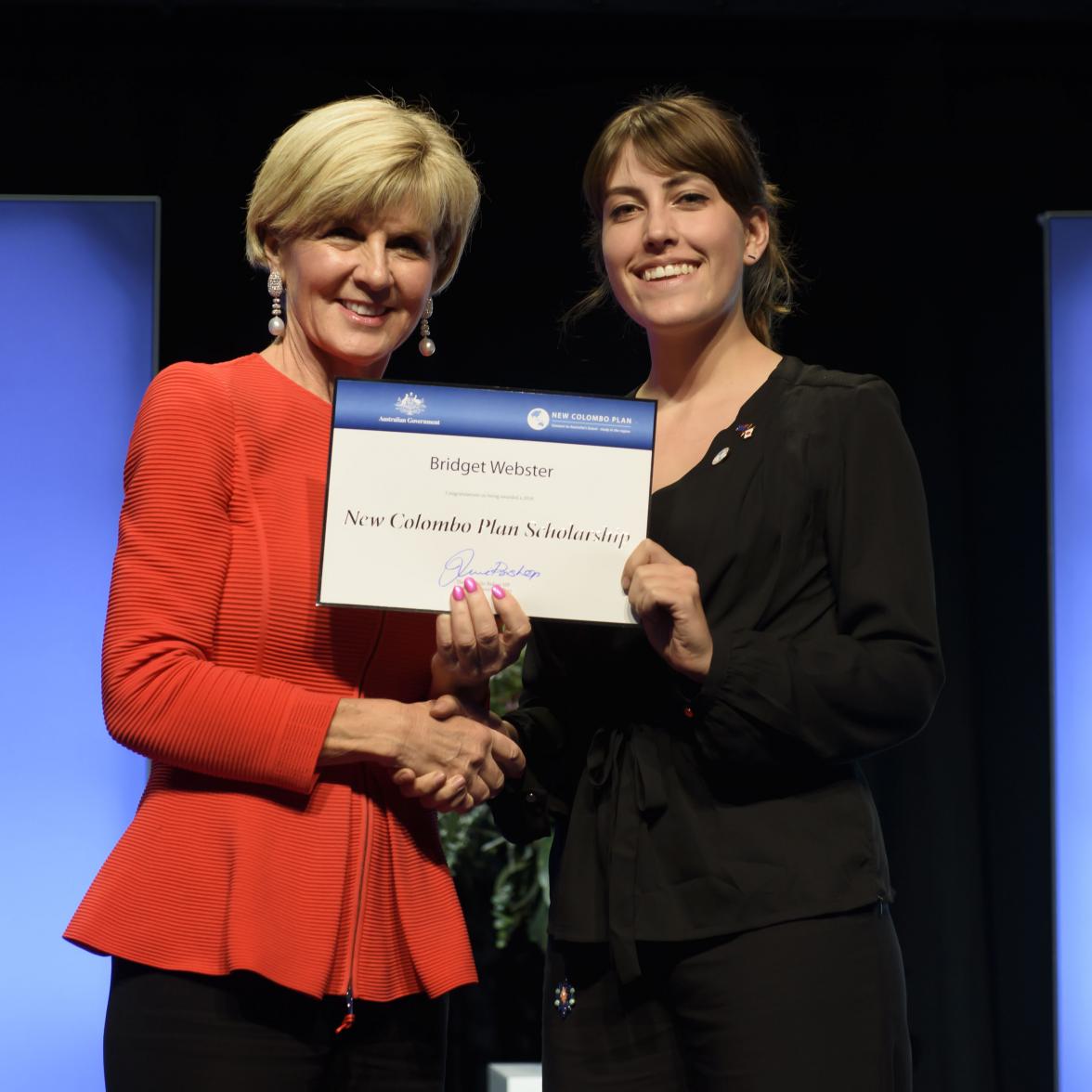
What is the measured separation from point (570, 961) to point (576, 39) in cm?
289

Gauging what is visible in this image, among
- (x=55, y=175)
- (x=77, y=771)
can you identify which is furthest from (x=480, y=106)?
(x=77, y=771)

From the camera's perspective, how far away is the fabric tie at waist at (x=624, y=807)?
1586mm

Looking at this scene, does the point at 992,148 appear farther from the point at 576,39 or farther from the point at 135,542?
the point at 135,542

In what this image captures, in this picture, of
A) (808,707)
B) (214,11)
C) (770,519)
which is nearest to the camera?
(808,707)

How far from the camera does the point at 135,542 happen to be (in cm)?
155

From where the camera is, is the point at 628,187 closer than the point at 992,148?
Yes

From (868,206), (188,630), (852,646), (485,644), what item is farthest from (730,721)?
(868,206)

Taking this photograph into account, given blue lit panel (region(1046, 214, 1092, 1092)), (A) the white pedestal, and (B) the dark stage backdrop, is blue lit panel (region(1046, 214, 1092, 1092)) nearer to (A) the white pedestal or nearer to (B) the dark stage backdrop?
(B) the dark stage backdrop

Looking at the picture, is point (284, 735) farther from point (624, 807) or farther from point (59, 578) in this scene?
point (59, 578)

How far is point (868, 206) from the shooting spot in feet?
12.9

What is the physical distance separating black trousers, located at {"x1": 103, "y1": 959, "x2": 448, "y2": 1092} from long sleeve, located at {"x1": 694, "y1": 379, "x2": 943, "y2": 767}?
0.51 m

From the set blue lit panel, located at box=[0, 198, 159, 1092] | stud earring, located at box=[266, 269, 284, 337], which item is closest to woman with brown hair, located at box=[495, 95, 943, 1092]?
stud earring, located at box=[266, 269, 284, 337]

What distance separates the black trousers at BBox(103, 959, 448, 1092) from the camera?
4.82 ft
